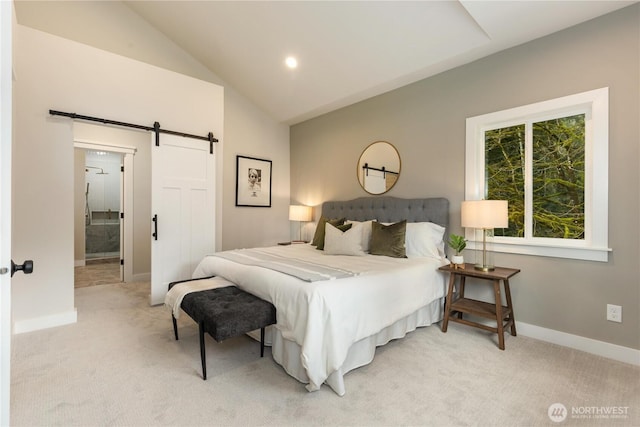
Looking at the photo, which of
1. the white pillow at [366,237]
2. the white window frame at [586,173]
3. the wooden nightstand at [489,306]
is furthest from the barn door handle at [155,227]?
the white window frame at [586,173]

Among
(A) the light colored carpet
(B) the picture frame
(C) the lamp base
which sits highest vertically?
(B) the picture frame

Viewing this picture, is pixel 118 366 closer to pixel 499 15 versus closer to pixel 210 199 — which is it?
pixel 210 199

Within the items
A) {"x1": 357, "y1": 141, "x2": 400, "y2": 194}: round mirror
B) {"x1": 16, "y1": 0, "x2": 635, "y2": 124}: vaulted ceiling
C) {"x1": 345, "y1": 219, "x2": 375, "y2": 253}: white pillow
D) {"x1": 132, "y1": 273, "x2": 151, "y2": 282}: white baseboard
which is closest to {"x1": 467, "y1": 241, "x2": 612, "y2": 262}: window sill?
{"x1": 345, "y1": 219, "x2": 375, "y2": 253}: white pillow

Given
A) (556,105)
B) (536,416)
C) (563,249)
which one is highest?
(556,105)

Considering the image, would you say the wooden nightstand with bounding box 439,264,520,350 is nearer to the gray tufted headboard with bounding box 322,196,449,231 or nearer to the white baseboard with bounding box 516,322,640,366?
the white baseboard with bounding box 516,322,640,366

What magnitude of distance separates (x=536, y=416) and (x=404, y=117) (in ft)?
10.4

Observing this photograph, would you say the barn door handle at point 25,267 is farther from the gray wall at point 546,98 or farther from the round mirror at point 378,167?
the round mirror at point 378,167

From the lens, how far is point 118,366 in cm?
223

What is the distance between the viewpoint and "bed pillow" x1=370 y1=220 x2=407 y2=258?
3.22m

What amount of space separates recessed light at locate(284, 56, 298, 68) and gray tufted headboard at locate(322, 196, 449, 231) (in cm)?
198

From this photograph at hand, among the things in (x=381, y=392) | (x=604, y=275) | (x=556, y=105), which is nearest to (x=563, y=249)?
(x=604, y=275)

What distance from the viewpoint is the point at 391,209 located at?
152 inches

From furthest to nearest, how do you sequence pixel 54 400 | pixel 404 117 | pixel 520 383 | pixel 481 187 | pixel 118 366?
pixel 404 117 → pixel 481 187 → pixel 118 366 → pixel 520 383 → pixel 54 400

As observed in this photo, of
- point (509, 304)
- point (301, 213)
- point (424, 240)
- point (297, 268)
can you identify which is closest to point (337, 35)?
point (424, 240)
